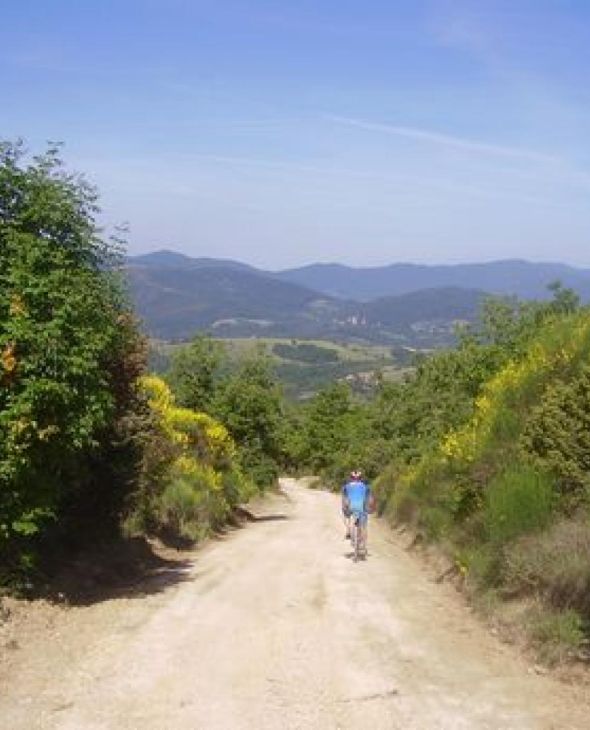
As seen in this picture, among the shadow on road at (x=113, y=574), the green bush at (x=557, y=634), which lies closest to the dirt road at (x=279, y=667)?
the green bush at (x=557, y=634)

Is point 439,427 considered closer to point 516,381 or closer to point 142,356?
point 516,381

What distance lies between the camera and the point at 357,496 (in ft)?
72.6

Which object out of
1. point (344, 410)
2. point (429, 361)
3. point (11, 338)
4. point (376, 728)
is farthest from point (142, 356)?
point (344, 410)

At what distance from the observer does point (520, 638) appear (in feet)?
39.1

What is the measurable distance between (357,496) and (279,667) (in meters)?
11.5

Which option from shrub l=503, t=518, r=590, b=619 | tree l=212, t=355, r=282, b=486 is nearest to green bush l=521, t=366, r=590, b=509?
shrub l=503, t=518, r=590, b=619

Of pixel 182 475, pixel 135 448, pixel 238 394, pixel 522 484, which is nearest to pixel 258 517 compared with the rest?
pixel 238 394

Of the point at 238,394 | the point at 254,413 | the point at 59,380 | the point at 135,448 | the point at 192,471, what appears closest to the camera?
the point at 59,380

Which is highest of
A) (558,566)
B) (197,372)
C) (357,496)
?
(197,372)

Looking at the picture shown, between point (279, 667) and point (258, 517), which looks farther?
point (258, 517)

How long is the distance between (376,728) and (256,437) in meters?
30.9

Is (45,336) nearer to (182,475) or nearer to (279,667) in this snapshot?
(279,667)

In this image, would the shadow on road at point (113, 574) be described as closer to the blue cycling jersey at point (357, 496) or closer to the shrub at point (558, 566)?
the blue cycling jersey at point (357, 496)

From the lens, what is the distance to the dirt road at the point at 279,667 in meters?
9.03
